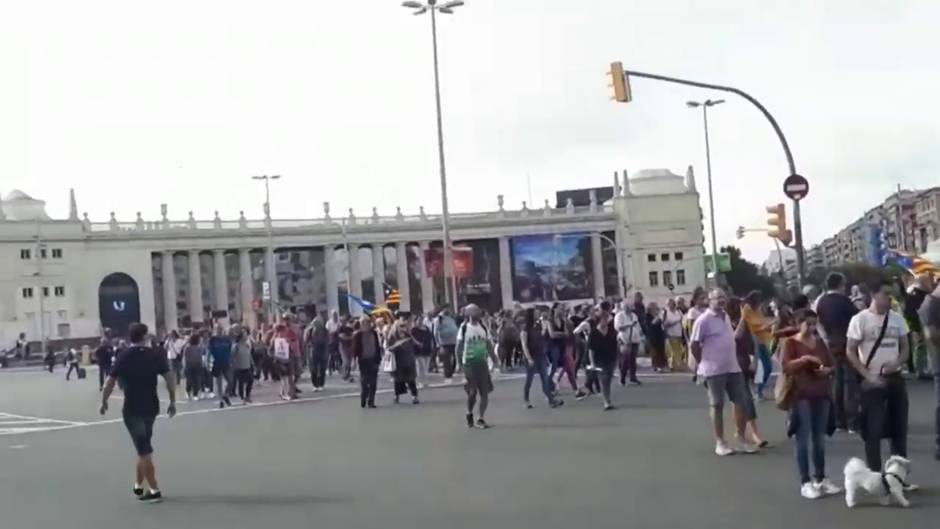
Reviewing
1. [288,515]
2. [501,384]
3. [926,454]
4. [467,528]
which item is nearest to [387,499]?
[288,515]

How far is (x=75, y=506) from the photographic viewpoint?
468 inches

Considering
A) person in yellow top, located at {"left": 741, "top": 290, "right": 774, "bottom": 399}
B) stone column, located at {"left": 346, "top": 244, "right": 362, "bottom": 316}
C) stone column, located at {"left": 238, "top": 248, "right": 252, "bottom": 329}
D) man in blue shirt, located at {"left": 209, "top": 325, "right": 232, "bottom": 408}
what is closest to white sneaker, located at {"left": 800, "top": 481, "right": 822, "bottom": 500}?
person in yellow top, located at {"left": 741, "top": 290, "right": 774, "bottom": 399}

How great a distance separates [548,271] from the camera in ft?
339

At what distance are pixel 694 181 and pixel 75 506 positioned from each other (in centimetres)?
11848

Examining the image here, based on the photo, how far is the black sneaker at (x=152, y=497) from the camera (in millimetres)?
12000

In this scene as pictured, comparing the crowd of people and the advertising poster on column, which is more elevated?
the advertising poster on column

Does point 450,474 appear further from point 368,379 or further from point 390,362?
point 390,362

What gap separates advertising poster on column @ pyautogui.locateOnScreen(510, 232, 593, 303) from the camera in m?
103

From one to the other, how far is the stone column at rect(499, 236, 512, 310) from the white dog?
105 meters

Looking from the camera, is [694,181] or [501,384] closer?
[501,384]

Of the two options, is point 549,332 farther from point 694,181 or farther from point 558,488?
point 694,181

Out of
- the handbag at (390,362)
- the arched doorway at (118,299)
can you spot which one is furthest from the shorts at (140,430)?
the arched doorway at (118,299)

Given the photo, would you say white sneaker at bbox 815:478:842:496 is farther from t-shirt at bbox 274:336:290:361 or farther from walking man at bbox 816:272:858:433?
t-shirt at bbox 274:336:290:361

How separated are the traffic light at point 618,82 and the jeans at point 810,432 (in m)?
13.7
